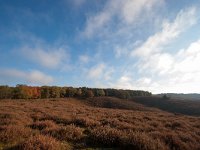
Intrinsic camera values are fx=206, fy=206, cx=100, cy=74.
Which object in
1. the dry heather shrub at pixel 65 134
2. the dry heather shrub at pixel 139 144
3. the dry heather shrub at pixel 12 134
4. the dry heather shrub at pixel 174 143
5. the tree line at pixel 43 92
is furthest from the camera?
the tree line at pixel 43 92

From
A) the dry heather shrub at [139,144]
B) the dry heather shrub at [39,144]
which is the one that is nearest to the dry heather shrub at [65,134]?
the dry heather shrub at [39,144]

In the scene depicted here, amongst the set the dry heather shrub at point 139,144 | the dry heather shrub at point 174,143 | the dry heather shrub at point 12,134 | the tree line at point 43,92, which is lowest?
the dry heather shrub at point 174,143

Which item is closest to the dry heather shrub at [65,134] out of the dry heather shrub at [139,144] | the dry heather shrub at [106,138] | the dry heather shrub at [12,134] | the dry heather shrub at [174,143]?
the dry heather shrub at [106,138]

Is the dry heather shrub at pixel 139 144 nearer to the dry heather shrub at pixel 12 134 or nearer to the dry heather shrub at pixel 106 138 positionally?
the dry heather shrub at pixel 106 138

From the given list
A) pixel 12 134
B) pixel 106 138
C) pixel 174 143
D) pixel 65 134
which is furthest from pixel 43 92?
pixel 174 143

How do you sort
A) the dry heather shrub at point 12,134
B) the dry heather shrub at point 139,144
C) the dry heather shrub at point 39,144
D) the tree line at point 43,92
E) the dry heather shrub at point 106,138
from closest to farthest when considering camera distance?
the dry heather shrub at point 39,144 → the dry heather shrub at point 139,144 → the dry heather shrub at point 12,134 → the dry heather shrub at point 106,138 → the tree line at point 43,92

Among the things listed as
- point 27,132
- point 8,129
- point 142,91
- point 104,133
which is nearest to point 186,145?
point 104,133

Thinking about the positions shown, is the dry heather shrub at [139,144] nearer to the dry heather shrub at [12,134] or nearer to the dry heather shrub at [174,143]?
the dry heather shrub at [174,143]

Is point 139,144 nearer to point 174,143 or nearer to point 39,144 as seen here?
point 174,143

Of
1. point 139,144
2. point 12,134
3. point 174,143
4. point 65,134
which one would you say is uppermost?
point 12,134

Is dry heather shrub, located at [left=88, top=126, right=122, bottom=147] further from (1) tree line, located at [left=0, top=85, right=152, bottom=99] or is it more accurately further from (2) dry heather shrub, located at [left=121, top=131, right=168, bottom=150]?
(1) tree line, located at [left=0, top=85, right=152, bottom=99]

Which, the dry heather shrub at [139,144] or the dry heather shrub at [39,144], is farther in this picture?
the dry heather shrub at [139,144]

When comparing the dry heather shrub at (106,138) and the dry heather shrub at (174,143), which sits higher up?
the dry heather shrub at (106,138)

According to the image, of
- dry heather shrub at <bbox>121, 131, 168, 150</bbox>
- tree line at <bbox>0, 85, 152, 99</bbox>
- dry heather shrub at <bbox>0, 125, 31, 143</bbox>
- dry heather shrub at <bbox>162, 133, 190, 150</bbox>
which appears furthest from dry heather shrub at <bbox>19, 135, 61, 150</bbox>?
tree line at <bbox>0, 85, 152, 99</bbox>
